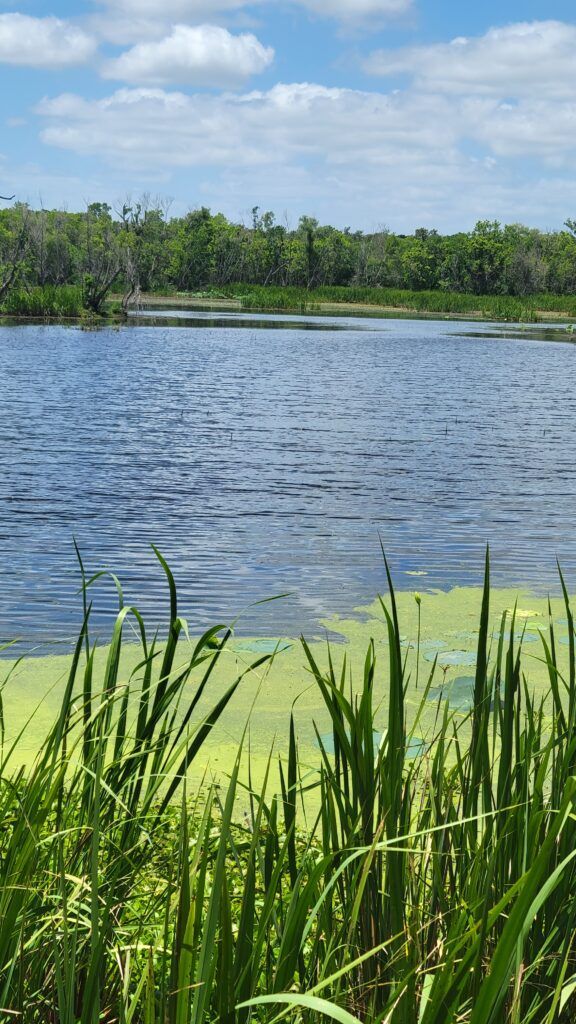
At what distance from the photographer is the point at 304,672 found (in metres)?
5.47

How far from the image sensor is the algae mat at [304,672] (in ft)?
14.7

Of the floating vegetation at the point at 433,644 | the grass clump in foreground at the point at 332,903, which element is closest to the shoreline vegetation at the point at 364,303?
the floating vegetation at the point at 433,644

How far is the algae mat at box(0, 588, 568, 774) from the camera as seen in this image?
4484 millimetres

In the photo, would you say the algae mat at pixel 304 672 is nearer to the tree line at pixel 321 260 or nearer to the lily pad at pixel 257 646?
the lily pad at pixel 257 646

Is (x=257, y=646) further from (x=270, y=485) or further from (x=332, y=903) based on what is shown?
(x=270, y=485)

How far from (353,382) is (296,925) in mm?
23822

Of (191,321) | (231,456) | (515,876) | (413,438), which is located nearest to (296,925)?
(515,876)

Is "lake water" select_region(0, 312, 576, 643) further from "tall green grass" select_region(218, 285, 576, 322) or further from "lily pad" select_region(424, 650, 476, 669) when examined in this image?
"tall green grass" select_region(218, 285, 576, 322)

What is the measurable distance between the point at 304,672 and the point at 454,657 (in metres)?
0.87

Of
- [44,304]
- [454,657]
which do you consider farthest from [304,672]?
[44,304]

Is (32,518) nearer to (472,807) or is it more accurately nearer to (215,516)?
(215,516)

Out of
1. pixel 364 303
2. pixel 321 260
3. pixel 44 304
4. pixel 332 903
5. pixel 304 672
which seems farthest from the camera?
pixel 321 260

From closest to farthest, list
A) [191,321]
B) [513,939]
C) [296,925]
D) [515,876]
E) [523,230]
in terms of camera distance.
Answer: [513,939]
[296,925]
[515,876]
[191,321]
[523,230]

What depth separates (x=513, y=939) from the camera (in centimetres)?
120
